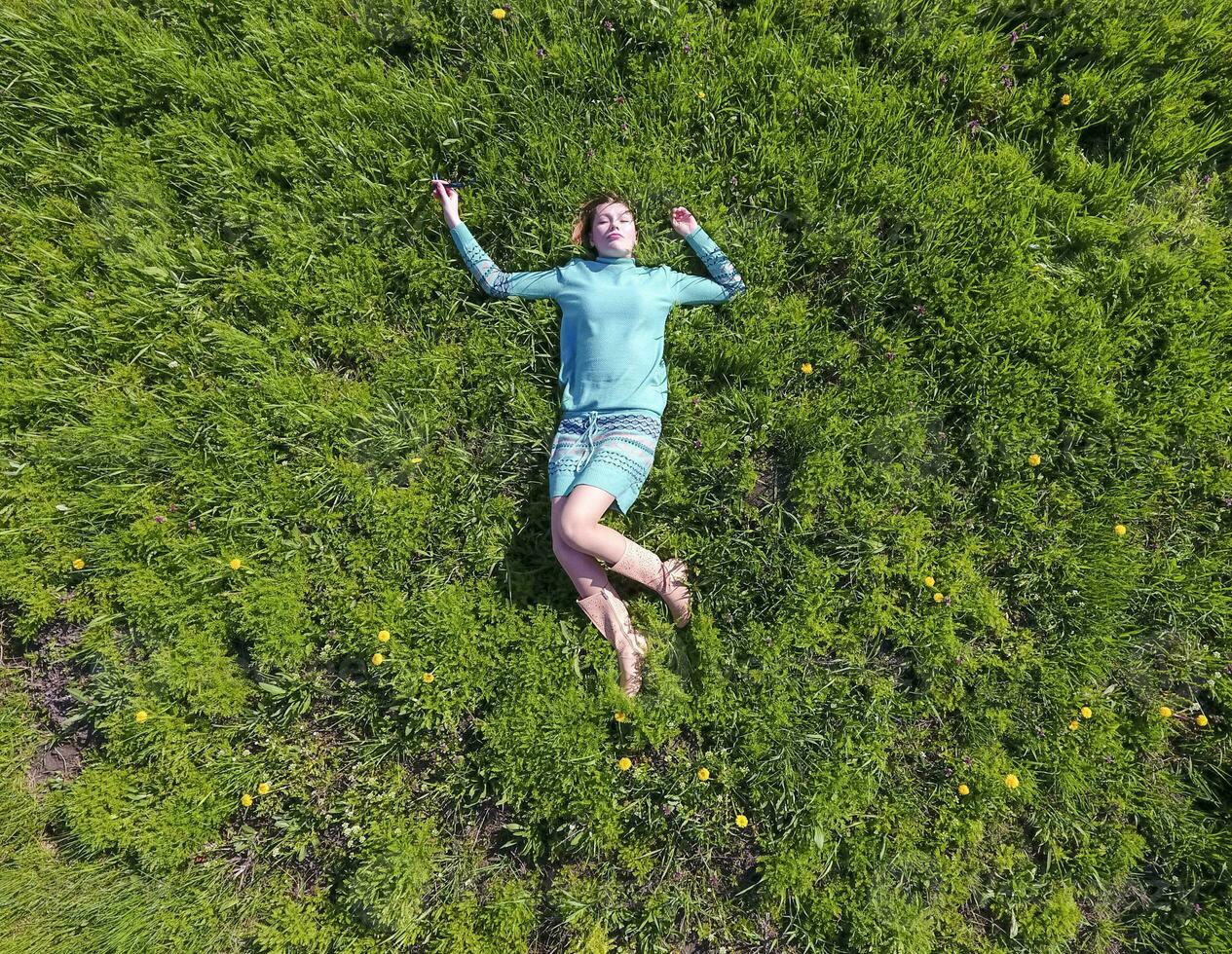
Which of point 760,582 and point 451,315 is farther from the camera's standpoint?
point 451,315

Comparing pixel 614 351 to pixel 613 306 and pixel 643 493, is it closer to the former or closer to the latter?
pixel 613 306

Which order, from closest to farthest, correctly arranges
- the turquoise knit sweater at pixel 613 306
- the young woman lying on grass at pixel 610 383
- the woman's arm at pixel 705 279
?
the young woman lying on grass at pixel 610 383
the turquoise knit sweater at pixel 613 306
the woman's arm at pixel 705 279

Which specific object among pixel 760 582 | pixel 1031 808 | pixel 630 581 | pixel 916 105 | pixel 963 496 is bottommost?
pixel 1031 808

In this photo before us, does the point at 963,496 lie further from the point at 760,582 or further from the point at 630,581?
the point at 630,581

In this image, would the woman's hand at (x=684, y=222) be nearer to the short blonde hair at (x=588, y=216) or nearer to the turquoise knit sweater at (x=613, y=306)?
the turquoise knit sweater at (x=613, y=306)

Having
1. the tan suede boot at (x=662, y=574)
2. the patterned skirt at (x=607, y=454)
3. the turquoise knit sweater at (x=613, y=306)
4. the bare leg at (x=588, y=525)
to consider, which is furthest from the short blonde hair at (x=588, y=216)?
the tan suede boot at (x=662, y=574)

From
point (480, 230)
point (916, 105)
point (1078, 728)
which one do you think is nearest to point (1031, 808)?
point (1078, 728)

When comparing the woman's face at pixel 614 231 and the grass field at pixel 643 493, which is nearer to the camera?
the grass field at pixel 643 493
